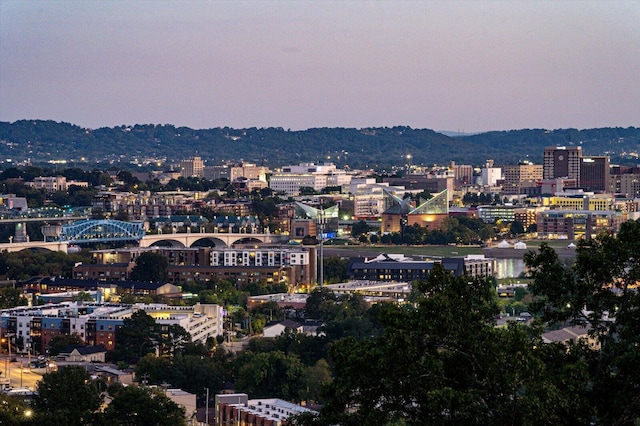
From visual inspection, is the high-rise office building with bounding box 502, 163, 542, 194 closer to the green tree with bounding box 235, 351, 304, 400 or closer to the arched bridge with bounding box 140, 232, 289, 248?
the arched bridge with bounding box 140, 232, 289, 248

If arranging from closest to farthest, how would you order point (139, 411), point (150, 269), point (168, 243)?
point (139, 411) → point (150, 269) → point (168, 243)

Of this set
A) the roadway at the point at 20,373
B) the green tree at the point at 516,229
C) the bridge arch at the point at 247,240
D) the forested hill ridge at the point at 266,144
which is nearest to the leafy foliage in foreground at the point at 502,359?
the roadway at the point at 20,373

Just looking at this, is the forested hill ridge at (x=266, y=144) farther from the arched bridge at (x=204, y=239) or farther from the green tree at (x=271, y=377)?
the green tree at (x=271, y=377)

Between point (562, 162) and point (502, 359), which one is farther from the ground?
point (502, 359)

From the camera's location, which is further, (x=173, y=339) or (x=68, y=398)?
(x=173, y=339)

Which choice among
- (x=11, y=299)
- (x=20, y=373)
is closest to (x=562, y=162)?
(x=11, y=299)

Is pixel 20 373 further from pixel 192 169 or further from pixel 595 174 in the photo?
pixel 192 169
